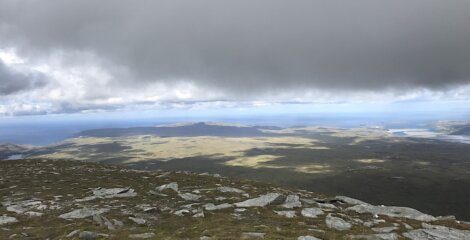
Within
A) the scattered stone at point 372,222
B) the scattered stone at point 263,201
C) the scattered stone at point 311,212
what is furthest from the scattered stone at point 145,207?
the scattered stone at point 372,222

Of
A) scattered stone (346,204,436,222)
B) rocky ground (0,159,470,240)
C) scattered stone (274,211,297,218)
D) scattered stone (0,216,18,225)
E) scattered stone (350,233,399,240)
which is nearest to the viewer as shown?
scattered stone (350,233,399,240)

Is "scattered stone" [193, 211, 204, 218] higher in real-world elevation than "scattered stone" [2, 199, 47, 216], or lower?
lower

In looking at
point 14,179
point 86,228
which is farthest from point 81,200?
point 14,179

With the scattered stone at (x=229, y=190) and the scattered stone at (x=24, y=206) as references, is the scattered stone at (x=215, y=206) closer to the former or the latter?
the scattered stone at (x=229, y=190)

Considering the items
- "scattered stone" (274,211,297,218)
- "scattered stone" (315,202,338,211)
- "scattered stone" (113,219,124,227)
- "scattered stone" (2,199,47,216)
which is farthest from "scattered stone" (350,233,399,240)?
"scattered stone" (2,199,47,216)

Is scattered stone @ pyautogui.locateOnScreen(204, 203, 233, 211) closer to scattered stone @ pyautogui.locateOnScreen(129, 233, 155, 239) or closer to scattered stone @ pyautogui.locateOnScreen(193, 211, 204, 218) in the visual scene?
scattered stone @ pyautogui.locateOnScreen(193, 211, 204, 218)

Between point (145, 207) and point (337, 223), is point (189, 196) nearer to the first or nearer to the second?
point (145, 207)

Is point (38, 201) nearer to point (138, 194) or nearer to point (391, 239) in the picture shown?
point (138, 194)
